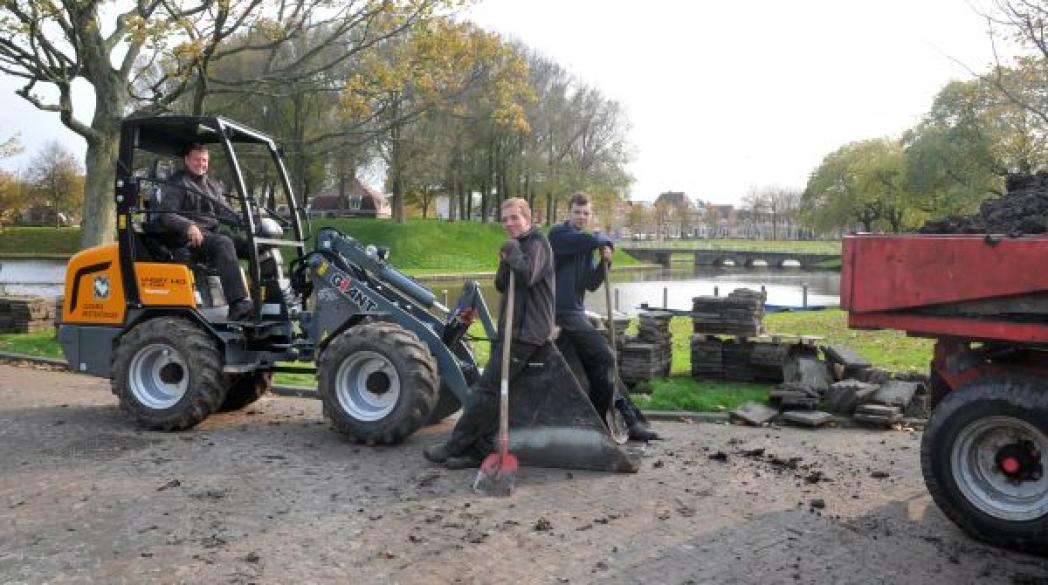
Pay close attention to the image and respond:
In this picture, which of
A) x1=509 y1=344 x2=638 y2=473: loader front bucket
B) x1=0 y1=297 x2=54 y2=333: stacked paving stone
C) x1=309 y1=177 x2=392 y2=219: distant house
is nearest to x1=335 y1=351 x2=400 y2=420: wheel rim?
x1=509 y1=344 x2=638 y2=473: loader front bucket

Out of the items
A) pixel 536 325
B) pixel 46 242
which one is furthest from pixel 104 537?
pixel 46 242

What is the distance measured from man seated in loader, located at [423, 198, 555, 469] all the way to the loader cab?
2458 millimetres

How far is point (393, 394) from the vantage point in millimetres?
6863

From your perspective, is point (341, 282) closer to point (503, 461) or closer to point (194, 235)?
point (194, 235)

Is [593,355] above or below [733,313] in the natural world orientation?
below

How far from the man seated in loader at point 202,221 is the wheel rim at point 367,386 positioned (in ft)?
4.20

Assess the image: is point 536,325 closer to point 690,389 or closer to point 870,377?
point 690,389

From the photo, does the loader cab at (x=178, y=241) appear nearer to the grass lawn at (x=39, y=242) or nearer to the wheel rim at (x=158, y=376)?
the wheel rim at (x=158, y=376)

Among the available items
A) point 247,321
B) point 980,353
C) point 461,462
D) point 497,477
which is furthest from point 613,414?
point 247,321

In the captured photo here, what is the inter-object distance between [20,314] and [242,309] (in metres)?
8.15

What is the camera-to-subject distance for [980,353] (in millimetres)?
5035

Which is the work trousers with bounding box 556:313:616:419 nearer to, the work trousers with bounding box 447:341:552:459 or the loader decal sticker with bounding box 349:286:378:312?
the work trousers with bounding box 447:341:552:459

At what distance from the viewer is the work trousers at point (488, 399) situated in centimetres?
617

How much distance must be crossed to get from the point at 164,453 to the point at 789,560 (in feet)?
15.4
